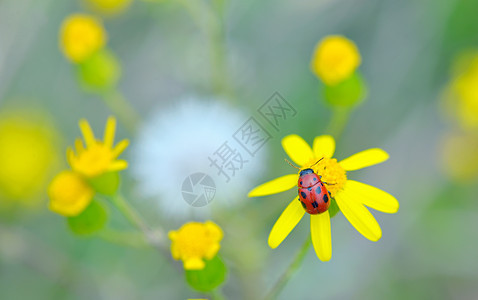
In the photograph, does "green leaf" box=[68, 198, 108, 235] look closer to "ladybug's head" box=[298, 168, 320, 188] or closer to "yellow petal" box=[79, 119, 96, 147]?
"yellow petal" box=[79, 119, 96, 147]

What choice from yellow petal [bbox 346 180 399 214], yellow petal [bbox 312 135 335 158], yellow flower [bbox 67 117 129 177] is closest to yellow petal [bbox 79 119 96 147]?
yellow flower [bbox 67 117 129 177]

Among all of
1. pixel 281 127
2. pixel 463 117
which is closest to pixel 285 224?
pixel 281 127

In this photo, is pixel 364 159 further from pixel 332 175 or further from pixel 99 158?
pixel 99 158

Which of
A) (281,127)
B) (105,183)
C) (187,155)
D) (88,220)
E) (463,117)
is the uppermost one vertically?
(463,117)

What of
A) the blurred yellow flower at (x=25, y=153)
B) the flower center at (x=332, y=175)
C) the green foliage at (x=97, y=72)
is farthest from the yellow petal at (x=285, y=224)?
the blurred yellow flower at (x=25, y=153)

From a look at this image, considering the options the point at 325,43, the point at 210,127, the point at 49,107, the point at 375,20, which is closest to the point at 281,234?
the point at 325,43
